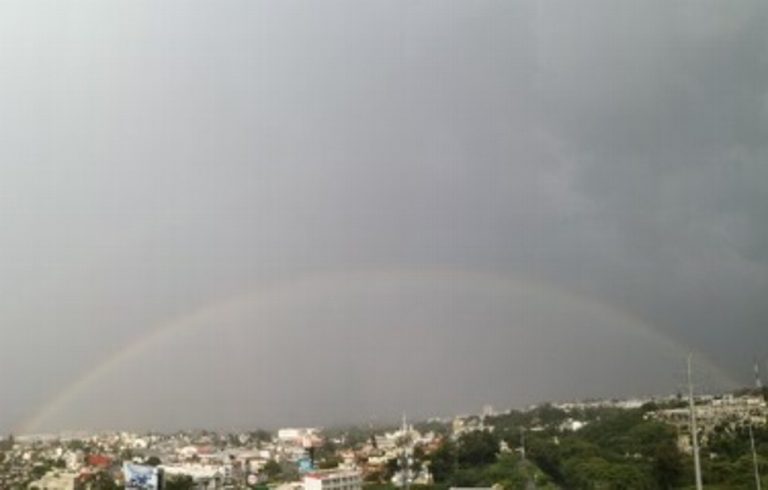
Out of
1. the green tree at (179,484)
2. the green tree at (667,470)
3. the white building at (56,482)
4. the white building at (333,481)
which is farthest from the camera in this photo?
the white building at (56,482)

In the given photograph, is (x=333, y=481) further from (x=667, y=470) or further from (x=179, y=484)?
(x=667, y=470)

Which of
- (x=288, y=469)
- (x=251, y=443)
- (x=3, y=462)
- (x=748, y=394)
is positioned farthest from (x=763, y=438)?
(x=251, y=443)

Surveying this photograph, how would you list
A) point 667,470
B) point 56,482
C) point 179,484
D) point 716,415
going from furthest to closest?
point 716,415 < point 56,482 < point 179,484 < point 667,470

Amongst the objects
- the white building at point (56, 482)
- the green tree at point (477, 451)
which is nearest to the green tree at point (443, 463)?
the green tree at point (477, 451)

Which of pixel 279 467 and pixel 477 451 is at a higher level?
pixel 477 451

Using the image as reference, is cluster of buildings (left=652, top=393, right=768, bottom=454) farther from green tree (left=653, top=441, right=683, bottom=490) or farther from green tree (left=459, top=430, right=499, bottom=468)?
green tree (left=459, top=430, right=499, bottom=468)

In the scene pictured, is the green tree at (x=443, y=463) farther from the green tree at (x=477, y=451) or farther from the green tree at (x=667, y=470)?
the green tree at (x=667, y=470)

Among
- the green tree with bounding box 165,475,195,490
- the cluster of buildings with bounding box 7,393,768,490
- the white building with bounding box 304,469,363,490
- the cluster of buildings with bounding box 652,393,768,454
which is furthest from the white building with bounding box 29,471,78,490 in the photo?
the cluster of buildings with bounding box 652,393,768,454

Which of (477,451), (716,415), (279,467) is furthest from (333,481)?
(716,415)

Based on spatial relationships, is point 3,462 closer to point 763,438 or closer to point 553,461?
point 553,461
